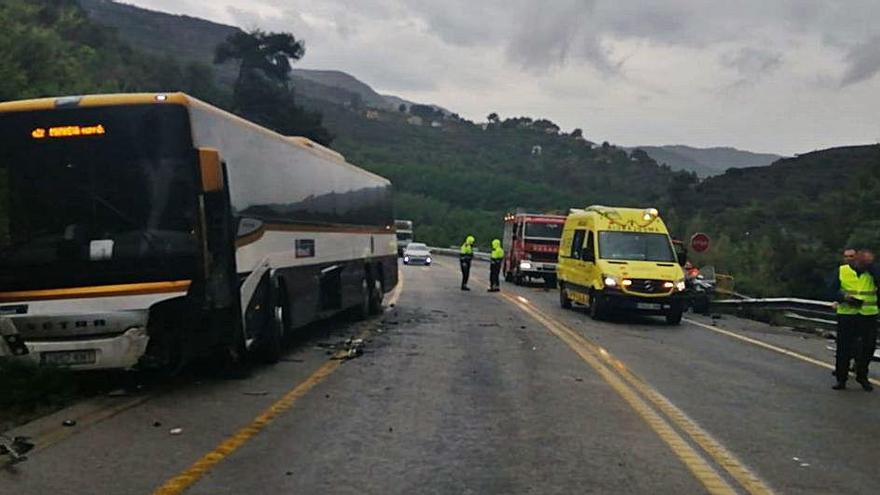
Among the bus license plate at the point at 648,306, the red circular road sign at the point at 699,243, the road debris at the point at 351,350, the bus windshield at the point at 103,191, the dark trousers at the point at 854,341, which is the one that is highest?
the bus windshield at the point at 103,191

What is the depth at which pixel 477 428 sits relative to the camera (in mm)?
9297

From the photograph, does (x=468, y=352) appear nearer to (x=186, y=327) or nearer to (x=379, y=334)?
(x=379, y=334)

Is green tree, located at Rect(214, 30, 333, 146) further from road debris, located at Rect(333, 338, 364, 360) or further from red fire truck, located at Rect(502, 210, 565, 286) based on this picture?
road debris, located at Rect(333, 338, 364, 360)

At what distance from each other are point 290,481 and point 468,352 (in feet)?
27.4

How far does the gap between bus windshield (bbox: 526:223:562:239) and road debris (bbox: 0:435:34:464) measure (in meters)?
29.8

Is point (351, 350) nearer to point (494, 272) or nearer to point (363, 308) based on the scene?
point (363, 308)

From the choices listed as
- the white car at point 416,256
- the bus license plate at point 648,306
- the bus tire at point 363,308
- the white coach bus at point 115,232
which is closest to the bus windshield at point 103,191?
the white coach bus at point 115,232

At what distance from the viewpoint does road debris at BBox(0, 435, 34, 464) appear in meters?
7.80

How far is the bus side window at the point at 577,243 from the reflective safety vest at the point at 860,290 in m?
11.2

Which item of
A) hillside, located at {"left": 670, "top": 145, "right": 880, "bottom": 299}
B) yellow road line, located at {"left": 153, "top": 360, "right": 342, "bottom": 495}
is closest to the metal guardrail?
yellow road line, located at {"left": 153, "top": 360, "right": 342, "bottom": 495}

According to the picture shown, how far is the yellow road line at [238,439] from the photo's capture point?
703 cm

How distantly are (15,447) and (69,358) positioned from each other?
2.29 metres

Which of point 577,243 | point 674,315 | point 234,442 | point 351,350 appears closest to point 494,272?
point 577,243

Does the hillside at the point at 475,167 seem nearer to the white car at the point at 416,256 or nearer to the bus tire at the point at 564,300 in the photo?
the white car at the point at 416,256
